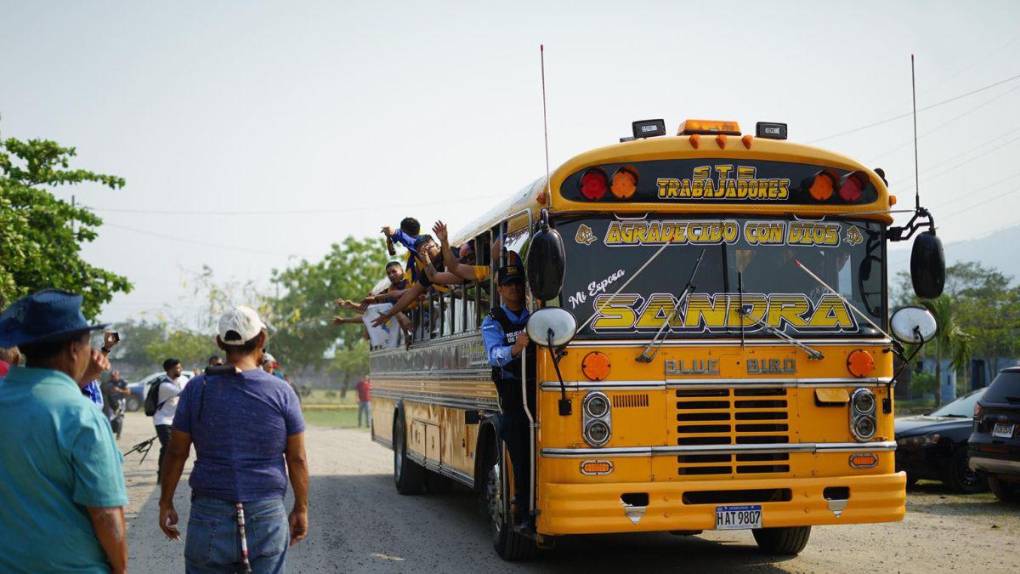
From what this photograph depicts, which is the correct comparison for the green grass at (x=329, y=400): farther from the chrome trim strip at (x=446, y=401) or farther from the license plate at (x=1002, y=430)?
the license plate at (x=1002, y=430)

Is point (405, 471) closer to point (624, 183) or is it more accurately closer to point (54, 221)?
point (624, 183)

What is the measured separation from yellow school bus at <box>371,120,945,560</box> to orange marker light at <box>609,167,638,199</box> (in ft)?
0.05

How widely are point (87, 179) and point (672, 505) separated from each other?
84.1ft

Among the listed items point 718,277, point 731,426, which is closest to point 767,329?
point 718,277

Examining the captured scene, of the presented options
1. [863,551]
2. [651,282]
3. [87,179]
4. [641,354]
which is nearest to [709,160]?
[651,282]

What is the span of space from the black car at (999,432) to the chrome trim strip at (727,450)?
5.73m

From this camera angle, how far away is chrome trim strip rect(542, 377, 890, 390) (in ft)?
26.0

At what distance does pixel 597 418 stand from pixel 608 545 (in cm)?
333

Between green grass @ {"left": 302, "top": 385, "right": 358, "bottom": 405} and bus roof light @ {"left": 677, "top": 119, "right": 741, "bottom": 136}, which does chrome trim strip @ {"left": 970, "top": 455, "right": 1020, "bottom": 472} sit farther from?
green grass @ {"left": 302, "top": 385, "right": 358, "bottom": 405}

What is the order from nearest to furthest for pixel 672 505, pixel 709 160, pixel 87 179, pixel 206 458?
pixel 206 458 < pixel 672 505 < pixel 709 160 < pixel 87 179

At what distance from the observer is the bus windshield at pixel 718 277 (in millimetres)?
8094

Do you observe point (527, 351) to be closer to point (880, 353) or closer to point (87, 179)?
point (880, 353)

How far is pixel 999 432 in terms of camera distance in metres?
13.3

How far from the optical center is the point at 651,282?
816cm
